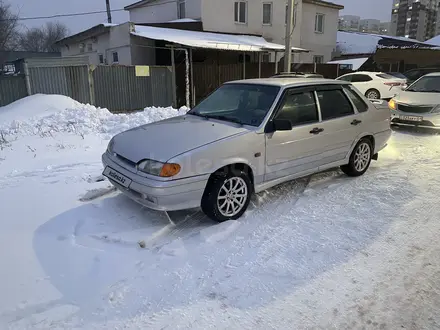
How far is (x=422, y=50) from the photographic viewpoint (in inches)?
1228

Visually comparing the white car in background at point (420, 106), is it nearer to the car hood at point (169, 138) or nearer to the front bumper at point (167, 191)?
the car hood at point (169, 138)

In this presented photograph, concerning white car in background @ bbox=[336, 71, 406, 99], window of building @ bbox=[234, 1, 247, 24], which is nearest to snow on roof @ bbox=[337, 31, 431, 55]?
window of building @ bbox=[234, 1, 247, 24]

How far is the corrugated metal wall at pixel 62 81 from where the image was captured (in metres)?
11.5

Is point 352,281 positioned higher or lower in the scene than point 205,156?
lower

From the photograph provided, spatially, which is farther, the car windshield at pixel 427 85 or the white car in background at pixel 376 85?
the white car in background at pixel 376 85

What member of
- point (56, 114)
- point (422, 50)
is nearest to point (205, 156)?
point (56, 114)

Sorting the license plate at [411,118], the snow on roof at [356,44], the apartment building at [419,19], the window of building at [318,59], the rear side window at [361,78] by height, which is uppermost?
the apartment building at [419,19]

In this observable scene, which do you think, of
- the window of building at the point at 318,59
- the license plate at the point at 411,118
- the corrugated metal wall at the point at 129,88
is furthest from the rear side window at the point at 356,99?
the window of building at the point at 318,59

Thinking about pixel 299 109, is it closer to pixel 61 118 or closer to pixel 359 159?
pixel 359 159

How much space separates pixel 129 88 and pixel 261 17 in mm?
13474

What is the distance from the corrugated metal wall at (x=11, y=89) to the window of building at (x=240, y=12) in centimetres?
1437

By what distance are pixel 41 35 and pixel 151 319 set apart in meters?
80.4

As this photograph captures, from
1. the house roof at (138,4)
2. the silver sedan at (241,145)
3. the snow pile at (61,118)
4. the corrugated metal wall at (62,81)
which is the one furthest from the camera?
the house roof at (138,4)

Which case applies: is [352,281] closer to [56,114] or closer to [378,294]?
[378,294]
